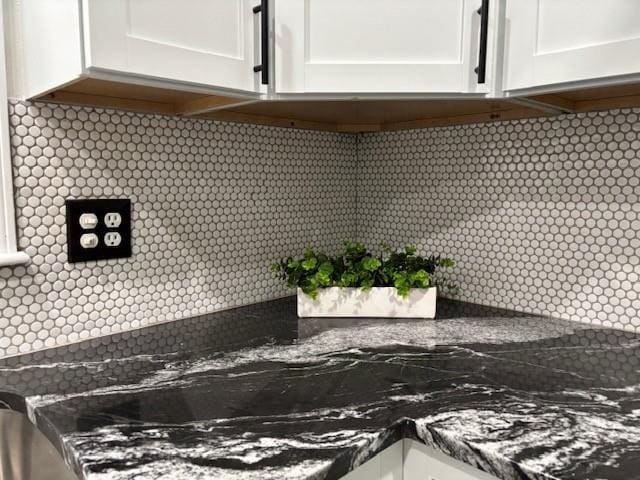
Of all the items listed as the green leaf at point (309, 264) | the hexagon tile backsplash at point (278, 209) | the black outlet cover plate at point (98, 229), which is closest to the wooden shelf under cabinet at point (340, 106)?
the hexagon tile backsplash at point (278, 209)

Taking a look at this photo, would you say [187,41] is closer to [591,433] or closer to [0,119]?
[0,119]

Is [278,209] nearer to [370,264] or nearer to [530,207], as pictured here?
[370,264]

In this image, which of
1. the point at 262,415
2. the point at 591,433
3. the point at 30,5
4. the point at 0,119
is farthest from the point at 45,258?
the point at 591,433

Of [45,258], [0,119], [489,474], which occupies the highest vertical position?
[0,119]

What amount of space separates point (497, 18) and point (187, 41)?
0.64 meters

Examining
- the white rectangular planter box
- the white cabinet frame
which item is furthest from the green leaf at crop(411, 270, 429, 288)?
the white cabinet frame

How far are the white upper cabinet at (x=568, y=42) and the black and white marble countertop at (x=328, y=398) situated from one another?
57 cm

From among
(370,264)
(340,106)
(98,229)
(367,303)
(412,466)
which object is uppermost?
(340,106)

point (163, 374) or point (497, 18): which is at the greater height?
point (497, 18)

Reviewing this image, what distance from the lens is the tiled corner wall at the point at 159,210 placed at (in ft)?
3.32

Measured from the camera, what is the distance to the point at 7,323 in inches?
38.9

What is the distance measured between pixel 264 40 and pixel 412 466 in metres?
0.86

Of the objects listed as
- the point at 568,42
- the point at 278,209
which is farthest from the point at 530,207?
the point at 278,209

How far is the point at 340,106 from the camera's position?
49.6 inches
